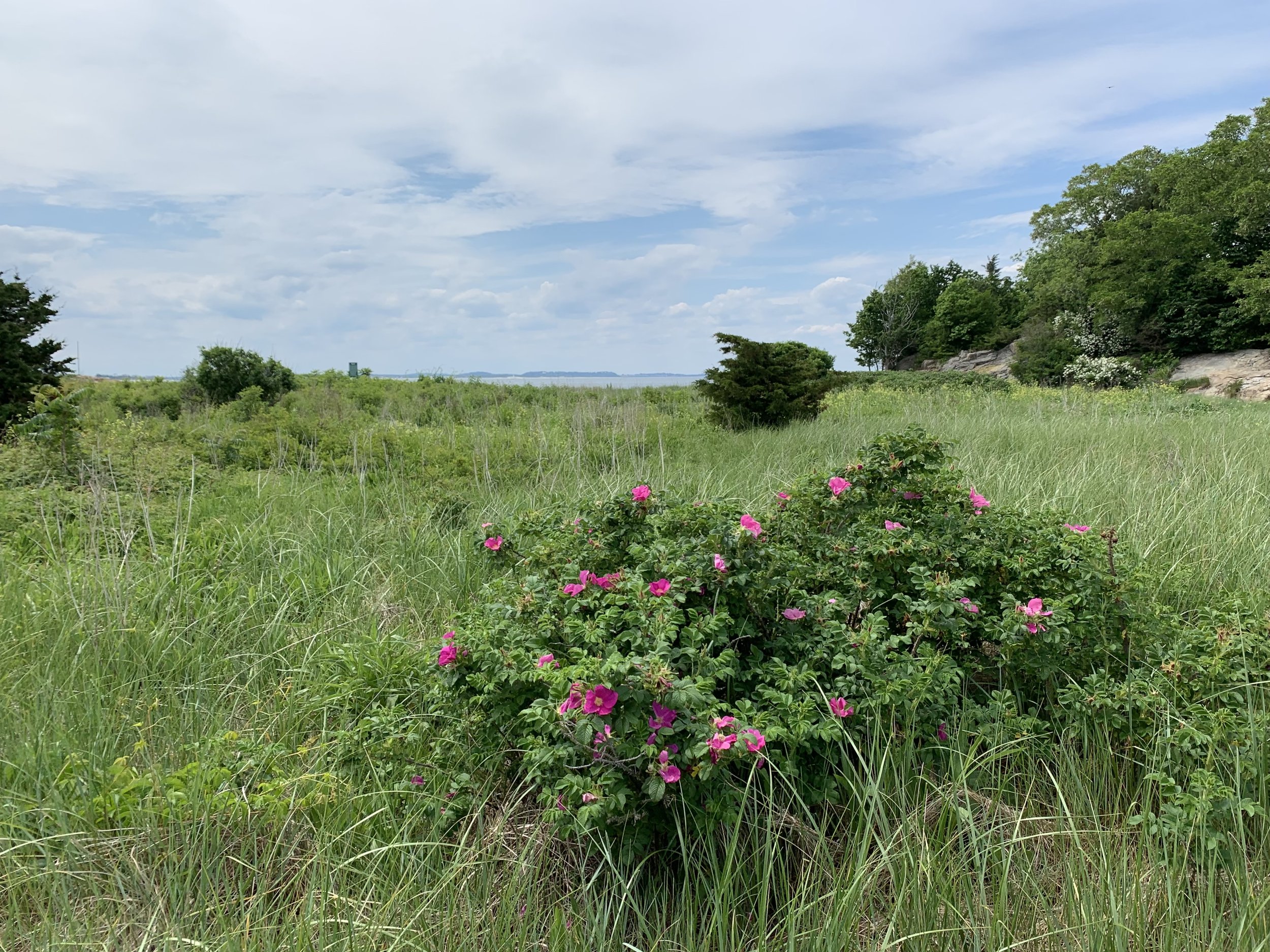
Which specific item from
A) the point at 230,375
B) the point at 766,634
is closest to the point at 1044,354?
the point at 230,375

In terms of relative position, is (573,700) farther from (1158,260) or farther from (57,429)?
(1158,260)

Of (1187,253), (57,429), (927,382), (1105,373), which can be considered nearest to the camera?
(57,429)

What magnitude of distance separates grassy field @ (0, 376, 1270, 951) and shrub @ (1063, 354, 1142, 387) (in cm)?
2221

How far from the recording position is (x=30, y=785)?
2090 millimetres

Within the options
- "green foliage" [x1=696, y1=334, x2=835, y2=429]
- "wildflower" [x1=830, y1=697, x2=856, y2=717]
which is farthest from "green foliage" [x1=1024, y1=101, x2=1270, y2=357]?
"wildflower" [x1=830, y1=697, x2=856, y2=717]

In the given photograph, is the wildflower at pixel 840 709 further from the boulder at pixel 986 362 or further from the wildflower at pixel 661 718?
the boulder at pixel 986 362

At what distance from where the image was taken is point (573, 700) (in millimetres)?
1562

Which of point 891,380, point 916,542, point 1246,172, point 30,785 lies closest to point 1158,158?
point 1246,172

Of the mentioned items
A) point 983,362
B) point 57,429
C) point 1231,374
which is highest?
point 983,362

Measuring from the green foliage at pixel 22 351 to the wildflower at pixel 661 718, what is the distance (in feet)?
31.0

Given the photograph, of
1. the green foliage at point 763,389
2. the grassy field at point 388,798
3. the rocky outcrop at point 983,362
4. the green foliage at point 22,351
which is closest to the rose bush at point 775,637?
the grassy field at point 388,798

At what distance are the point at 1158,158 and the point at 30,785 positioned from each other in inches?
1697

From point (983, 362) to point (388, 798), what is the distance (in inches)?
1648

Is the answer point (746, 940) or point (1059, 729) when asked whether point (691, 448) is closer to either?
point (1059, 729)
